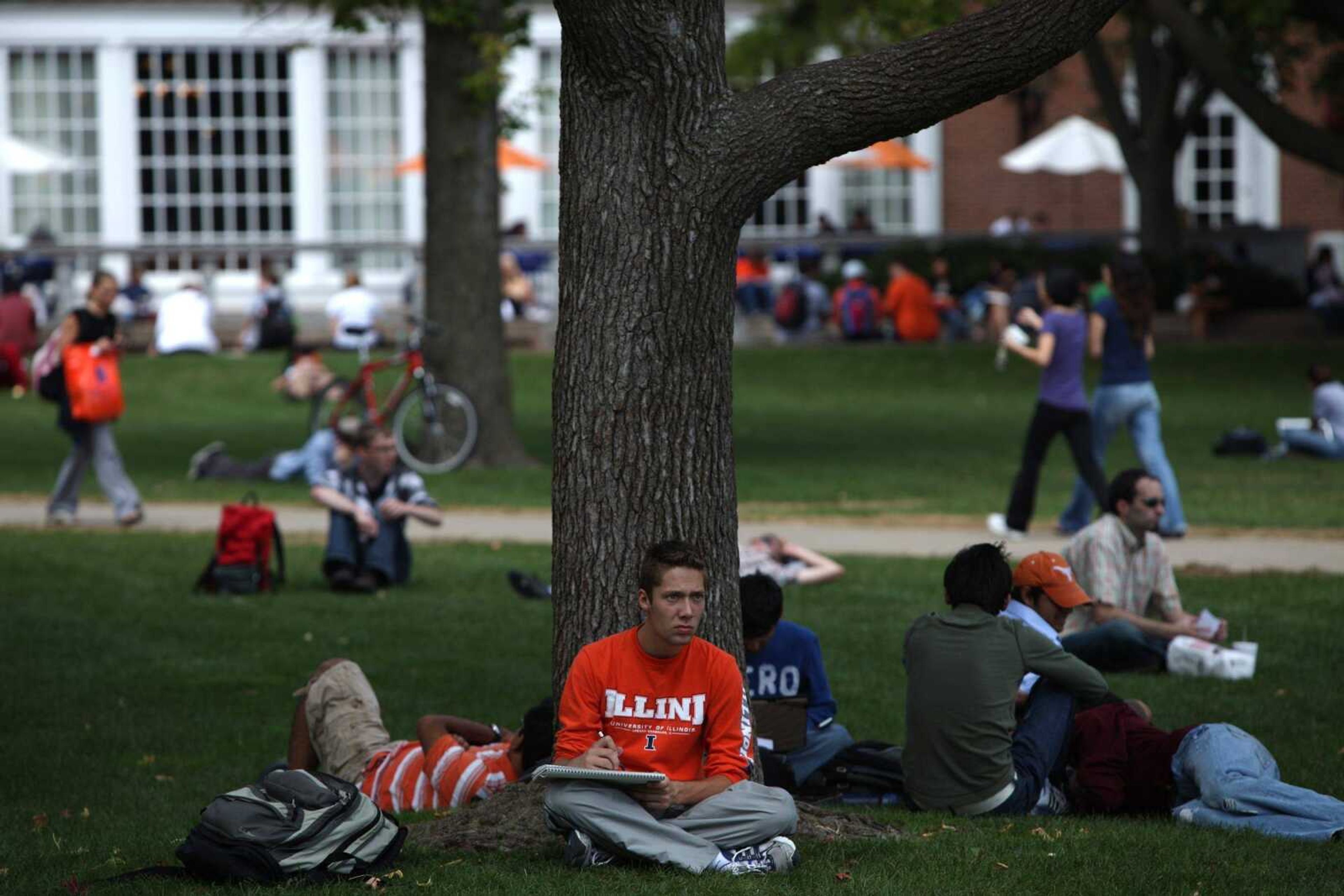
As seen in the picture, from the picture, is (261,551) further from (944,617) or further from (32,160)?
(32,160)

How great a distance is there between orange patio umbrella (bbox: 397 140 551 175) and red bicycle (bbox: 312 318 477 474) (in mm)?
10684

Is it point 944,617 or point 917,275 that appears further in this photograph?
point 917,275

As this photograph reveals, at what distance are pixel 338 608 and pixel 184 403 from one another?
1471 cm

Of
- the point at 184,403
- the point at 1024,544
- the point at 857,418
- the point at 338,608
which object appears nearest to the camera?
the point at 338,608

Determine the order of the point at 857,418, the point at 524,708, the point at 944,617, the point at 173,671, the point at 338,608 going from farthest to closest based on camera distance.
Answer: the point at 857,418 → the point at 338,608 → the point at 173,671 → the point at 524,708 → the point at 944,617

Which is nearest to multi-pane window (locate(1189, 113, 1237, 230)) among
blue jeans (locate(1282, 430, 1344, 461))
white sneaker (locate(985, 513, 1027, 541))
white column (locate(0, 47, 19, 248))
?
blue jeans (locate(1282, 430, 1344, 461))

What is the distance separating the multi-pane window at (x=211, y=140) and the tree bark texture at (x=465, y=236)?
15.4 meters

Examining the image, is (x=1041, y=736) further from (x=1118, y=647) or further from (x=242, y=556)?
(x=242, y=556)

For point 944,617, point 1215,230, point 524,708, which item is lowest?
point 524,708

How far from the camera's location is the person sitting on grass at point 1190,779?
6.71 metres

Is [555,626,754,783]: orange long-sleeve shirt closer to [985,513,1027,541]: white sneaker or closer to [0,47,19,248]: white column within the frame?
[985,513,1027,541]: white sneaker

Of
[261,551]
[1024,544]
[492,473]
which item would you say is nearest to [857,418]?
[492,473]

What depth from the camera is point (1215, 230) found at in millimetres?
32688

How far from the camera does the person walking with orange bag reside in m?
14.8
